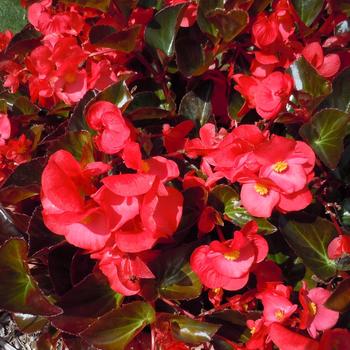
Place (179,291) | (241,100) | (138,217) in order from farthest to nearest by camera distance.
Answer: (241,100) < (179,291) < (138,217)

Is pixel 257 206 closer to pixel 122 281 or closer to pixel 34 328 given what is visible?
pixel 122 281

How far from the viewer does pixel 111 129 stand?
2.39 feet

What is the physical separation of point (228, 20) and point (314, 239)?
365 millimetres

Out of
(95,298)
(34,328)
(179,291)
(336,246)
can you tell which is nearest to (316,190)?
(336,246)

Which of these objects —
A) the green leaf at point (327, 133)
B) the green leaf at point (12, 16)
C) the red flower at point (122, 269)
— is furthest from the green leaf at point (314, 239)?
the green leaf at point (12, 16)

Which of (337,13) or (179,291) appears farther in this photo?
(337,13)

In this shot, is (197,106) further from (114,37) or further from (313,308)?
(313,308)

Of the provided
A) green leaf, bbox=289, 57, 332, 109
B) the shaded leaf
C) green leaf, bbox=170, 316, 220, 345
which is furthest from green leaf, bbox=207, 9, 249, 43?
the shaded leaf

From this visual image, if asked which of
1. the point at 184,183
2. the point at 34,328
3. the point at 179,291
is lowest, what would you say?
the point at 34,328

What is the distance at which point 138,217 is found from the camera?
0.72 meters

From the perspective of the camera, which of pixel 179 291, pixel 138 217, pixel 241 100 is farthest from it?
pixel 241 100

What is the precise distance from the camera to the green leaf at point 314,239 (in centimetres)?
83

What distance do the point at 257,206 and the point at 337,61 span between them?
337mm

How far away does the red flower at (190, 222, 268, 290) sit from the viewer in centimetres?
76
